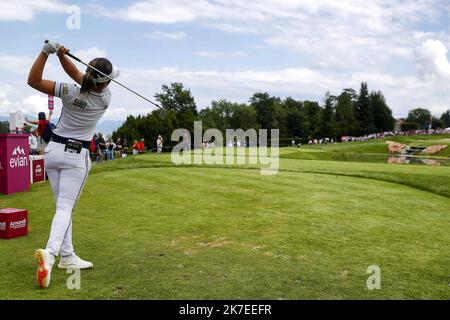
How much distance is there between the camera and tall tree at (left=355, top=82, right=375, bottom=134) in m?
135

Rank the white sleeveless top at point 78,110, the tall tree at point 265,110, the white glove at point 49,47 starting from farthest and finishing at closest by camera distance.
A: the tall tree at point 265,110 → the white sleeveless top at point 78,110 → the white glove at point 49,47

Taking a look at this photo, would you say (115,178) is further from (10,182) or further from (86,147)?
(86,147)

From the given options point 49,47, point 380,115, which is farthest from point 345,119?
point 49,47

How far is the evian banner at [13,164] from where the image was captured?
14414mm

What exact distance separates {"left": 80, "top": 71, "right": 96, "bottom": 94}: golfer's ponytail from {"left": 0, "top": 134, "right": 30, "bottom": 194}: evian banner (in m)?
10.1

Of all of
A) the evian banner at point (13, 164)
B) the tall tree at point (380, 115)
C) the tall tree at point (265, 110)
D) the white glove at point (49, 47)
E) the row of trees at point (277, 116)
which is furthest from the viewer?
the tall tree at point (265, 110)

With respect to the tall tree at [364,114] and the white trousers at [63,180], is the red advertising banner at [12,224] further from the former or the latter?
the tall tree at [364,114]

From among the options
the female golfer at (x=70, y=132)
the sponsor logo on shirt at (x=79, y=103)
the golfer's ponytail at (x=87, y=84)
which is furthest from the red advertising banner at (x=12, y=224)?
the golfer's ponytail at (x=87, y=84)

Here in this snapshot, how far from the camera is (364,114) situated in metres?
135

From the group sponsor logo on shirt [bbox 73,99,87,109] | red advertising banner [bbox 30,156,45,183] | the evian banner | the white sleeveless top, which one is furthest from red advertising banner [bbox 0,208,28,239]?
red advertising banner [bbox 30,156,45,183]

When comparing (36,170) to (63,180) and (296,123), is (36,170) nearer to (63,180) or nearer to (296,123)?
(63,180)

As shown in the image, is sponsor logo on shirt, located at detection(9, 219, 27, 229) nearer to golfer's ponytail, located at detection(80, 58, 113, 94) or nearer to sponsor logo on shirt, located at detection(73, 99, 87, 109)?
sponsor logo on shirt, located at detection(73, 99, 87, 109)

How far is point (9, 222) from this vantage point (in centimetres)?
764
